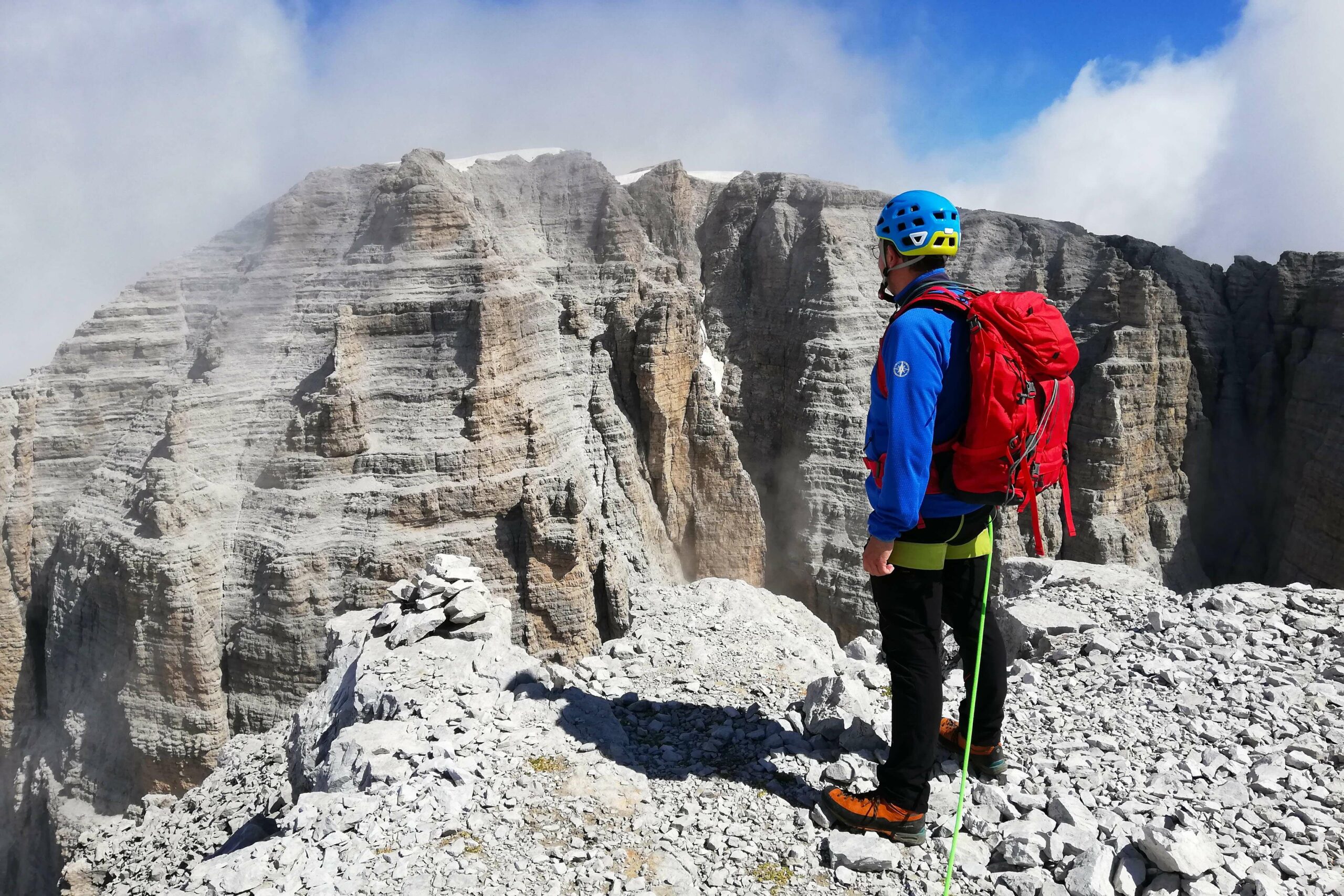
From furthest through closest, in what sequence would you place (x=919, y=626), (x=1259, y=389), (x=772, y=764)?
(x=1259, y=389) < (x=772, y=764) < (x=919, y=626)

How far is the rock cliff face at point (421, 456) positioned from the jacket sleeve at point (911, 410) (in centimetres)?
1381

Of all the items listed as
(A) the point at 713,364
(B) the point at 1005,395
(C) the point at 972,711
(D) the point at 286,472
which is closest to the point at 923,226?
(B) the point at 1005,395

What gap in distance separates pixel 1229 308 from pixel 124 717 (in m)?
42.3

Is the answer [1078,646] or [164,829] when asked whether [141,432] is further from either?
[1078,646]

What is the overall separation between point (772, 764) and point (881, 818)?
0.99m

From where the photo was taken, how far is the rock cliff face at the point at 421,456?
16.1 metres

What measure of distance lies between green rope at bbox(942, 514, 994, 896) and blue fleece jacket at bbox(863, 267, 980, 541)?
0.51 meters

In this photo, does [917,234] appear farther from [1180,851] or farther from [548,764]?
[548,764]

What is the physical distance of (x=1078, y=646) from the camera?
6680mm

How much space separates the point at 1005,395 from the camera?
3887mm

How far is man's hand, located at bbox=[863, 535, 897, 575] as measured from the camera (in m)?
4.09

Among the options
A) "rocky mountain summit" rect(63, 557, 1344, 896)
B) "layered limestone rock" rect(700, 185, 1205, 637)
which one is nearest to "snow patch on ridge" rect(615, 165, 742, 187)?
"layered limestone rock" rect(700, 185, 1205, 637)

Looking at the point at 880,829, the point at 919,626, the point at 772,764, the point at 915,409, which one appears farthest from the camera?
the point at 772,764

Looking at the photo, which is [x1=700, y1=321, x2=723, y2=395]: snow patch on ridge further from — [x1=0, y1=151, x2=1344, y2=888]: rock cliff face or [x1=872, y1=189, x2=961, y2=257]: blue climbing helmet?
[x1=872, y1=189, x2=961, y2=257]: blue climbing helmet
